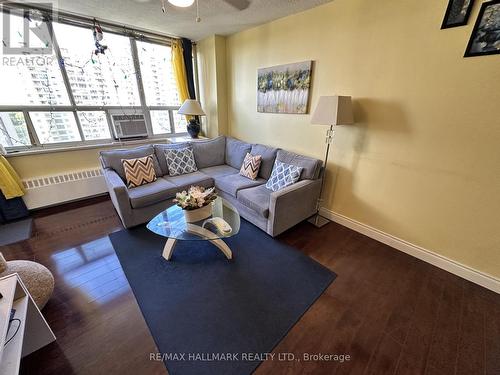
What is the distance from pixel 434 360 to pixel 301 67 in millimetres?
2956

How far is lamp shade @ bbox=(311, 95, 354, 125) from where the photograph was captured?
6.52ft

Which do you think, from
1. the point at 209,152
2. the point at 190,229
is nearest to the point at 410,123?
the point at 190,229

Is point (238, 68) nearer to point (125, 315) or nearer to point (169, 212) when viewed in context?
point (169, 212)

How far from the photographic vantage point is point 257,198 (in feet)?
7.79

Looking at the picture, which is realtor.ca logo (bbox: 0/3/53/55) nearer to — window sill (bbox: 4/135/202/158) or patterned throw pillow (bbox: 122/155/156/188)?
window sill (bbox: 4/135/202/158)

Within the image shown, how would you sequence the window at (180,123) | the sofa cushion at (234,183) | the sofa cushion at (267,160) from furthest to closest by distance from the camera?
1. the window at (180,123)
2. the sofa cushion at (267,160)
3. the sofa cushion at (234,183)

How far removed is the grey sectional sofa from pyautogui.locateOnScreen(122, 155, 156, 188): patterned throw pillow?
90mm

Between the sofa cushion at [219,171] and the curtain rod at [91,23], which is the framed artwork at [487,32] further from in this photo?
the curtain rod at [91,23]

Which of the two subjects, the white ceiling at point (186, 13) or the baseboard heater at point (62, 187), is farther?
the baseboard heater at point (62, 187)

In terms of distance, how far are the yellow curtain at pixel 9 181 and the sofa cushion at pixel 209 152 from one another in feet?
7.21

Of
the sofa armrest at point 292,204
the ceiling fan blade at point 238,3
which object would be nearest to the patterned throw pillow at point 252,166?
the sofa armrest at point 292,204

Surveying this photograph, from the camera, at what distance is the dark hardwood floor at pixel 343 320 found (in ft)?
4.00

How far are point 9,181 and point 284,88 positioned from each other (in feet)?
11.9

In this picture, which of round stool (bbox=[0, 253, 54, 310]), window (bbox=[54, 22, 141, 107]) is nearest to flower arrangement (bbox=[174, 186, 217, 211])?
round stool (bbox=[0, 253, 54, 310])
